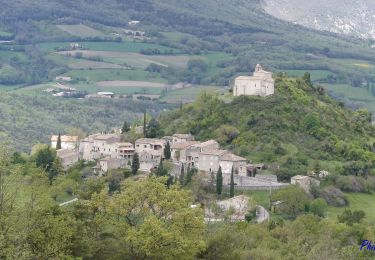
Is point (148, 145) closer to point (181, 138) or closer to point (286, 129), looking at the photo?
point (181, 138)

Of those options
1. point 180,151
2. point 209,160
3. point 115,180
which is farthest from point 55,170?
point 209,160

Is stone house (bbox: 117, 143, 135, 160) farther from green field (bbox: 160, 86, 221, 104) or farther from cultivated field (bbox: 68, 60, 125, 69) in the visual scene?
cultivated field (bbox: 68, 60, 125, 69)

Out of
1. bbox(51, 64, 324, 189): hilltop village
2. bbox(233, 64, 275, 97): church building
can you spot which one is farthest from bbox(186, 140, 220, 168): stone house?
bbox(233, 64, 275, 97): church building

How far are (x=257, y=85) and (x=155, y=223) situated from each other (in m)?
53.5

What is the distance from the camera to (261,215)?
6700cm

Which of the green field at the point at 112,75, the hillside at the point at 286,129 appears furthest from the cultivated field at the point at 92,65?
the hillside at the point at 286,129

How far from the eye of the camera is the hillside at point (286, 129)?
264 ft

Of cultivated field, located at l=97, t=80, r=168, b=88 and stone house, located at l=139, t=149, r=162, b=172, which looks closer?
stone house, located at l=139, t=149, r=162, b=172

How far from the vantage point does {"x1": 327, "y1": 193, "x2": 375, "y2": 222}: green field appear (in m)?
69.6

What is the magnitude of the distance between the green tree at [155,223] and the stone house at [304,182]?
3353 centimetres

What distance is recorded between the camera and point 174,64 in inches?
7495

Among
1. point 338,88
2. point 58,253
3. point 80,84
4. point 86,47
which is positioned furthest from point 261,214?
point 86,47

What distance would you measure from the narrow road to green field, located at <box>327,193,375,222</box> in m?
4.88

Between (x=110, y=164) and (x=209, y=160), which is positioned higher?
(x=209, y=160)
